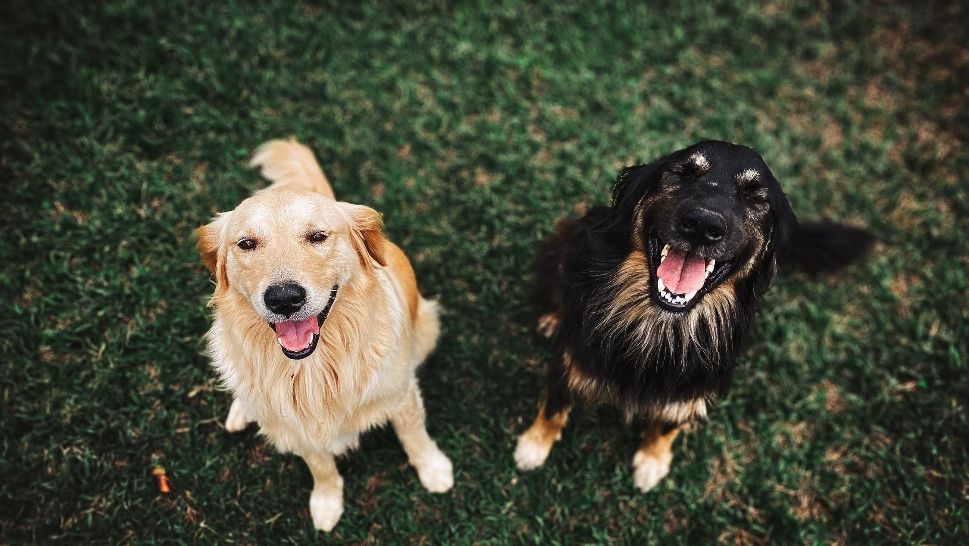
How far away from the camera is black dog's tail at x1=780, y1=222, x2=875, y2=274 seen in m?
3.61

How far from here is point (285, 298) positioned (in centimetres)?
221

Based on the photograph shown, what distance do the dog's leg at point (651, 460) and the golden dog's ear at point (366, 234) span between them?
1.85m

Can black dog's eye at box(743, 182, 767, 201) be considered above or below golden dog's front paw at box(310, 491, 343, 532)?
above

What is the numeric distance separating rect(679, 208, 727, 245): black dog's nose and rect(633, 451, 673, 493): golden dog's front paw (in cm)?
163

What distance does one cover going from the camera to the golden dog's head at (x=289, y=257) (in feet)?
7.41

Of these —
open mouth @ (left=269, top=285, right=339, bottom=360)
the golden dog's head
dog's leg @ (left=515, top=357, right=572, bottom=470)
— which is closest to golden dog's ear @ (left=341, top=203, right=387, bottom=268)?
the golden dog's head

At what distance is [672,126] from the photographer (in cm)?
479

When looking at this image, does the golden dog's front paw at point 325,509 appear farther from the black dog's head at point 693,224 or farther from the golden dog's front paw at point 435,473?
the black dog's head at point 693,224

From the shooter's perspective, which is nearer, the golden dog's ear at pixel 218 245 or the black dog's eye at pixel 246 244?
the black dog's eye at pixel 246 244

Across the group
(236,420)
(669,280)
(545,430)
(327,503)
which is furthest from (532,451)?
(236,420)

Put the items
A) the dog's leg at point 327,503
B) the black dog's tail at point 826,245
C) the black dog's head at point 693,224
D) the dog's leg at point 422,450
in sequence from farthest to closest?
1. the black dog's tail at point 826,245
2. the dog's leg at point 327,503
3. the dog's leg at point 422,450
4. the black dog's head at point 693,224

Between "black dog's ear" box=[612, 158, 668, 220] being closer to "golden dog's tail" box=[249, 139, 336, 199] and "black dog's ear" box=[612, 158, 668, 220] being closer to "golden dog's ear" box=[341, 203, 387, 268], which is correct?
"golden dog's ear" box=[341, 203, 387, 268]

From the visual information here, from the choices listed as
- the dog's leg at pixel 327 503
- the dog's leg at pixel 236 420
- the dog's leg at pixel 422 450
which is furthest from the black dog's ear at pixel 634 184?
the dog's leg at pixel 236 420

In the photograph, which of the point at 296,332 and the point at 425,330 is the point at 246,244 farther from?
the point at 425,330
